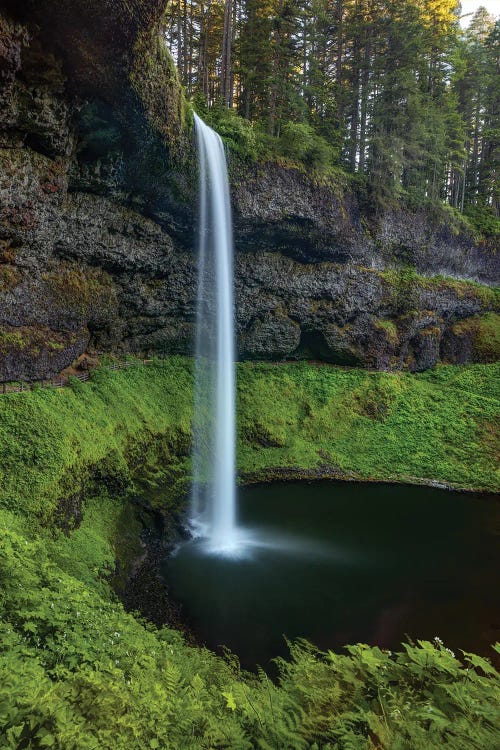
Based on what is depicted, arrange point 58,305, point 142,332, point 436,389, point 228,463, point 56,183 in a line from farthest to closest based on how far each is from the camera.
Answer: point 436,389, point 142,332, point 228,463, point 58,305, point 56,183

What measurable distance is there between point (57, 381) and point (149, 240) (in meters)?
8.53

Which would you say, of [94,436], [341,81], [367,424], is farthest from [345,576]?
[341,81]

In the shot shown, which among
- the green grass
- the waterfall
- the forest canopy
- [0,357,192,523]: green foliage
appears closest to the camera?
[0,357,192,523]: green foliage

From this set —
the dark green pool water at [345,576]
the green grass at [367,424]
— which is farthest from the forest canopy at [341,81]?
the dark green pool water at [345,576]

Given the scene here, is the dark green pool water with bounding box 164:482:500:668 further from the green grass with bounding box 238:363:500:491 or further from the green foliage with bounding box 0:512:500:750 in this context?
the green foliage with bounding box 0:512:500:750

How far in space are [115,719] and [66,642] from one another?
2311mm

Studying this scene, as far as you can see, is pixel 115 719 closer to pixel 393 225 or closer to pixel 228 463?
pixel 228 463

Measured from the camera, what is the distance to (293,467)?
21.8m

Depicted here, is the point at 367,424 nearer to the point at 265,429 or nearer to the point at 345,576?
the point at 265,429

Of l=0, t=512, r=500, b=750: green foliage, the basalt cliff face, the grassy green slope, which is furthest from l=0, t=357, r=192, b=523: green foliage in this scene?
l=0, t=512, r=500, b=750: green foliage

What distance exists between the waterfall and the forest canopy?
349 centimetres

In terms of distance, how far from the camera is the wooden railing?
15184mm

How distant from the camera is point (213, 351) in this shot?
2486 cm

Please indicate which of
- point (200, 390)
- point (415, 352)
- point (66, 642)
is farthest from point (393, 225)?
point (66, 642)
